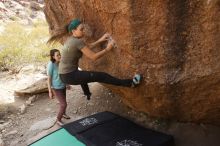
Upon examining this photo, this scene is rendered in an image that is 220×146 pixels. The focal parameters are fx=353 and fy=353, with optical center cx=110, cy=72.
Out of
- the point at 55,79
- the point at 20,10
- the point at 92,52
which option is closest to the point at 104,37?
the point at 92,52

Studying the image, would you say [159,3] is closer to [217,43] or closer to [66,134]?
[217,43]

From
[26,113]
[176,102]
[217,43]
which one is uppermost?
[217,43]

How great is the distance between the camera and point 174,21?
15.2 feet

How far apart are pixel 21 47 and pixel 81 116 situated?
5.68 meters

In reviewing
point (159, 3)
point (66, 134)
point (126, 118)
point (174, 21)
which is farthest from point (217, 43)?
point (66, 134)

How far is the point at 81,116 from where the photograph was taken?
7117mm

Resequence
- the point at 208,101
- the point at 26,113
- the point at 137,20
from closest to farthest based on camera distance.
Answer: the point at 137,20
the point at 208,101
the point at 26,113

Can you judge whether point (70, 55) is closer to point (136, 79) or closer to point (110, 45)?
point (110, 45)

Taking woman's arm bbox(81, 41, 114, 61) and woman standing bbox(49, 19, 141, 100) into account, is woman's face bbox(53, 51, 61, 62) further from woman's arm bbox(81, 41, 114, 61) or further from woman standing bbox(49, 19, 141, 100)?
woman's arm bbox(81, 41, 114, 61)

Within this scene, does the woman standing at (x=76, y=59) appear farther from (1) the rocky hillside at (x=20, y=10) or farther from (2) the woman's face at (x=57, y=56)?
(1) the rocky hillside at (x=20, y=10)

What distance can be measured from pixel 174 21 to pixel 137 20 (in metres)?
0.51

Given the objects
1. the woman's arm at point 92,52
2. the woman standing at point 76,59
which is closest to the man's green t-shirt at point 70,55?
the woman standing at point 76,59

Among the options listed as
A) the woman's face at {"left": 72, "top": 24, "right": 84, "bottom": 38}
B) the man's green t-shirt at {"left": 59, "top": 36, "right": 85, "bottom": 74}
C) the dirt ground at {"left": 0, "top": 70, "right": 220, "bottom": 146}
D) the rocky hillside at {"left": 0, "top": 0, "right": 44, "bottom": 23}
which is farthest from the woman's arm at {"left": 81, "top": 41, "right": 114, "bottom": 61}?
the rocky hillside at {"left": 0, "top": 0, "right": 44, "bottom": 23}

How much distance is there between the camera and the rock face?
179 inches
